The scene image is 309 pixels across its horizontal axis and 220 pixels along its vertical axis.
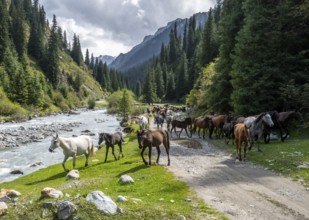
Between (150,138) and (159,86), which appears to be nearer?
(150,138)

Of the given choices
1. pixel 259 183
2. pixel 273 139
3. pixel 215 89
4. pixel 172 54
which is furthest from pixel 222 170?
pixel 172 54

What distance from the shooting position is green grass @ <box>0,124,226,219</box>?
11.4 m

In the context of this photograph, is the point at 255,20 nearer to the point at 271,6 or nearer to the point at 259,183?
the point at 271,6

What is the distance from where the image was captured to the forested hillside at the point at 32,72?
292 feet

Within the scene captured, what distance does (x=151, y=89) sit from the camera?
12525 centimetres

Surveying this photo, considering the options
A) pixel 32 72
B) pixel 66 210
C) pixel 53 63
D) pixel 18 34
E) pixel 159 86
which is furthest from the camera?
pixel 159 86

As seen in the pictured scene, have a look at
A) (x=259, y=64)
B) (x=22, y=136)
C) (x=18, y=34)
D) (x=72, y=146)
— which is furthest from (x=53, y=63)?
(x=72, y=146)

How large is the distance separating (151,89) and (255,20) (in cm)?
9259

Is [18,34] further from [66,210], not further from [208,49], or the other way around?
[66,210]

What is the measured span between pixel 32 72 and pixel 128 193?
98142 mm

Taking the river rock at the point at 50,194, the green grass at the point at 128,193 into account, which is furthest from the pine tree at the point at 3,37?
the river rock at the point at 50,194

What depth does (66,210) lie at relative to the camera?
1155 cm

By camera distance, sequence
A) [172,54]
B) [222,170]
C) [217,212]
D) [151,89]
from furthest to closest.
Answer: [172,54] < [151,89] < [222,170] < [217,212]

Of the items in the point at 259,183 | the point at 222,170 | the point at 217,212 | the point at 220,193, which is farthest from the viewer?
the point at 222,170
